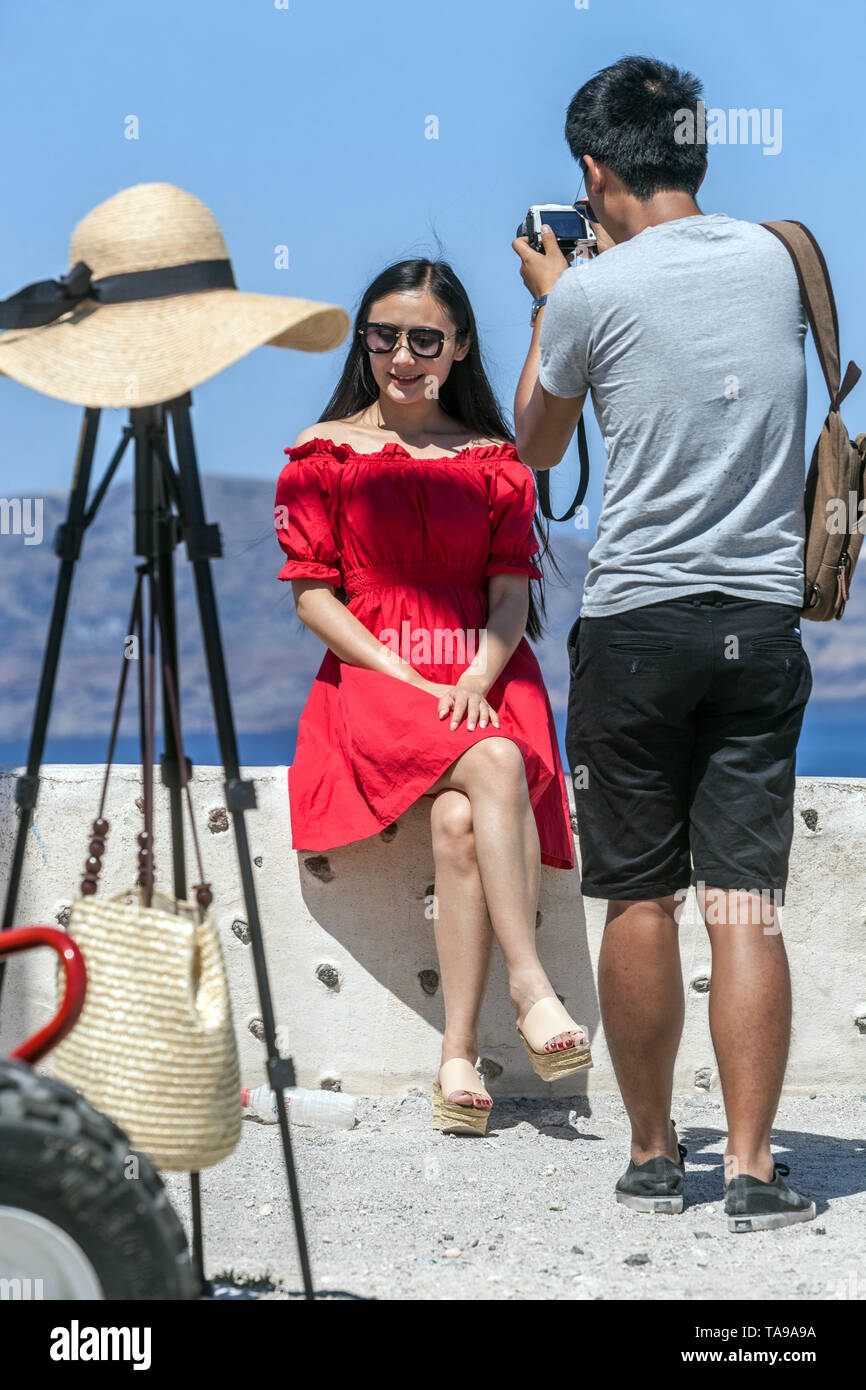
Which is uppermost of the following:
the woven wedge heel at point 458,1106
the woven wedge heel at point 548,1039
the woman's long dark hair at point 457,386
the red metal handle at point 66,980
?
the woman's long dark hair at point 457,386

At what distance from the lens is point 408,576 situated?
3.63 m

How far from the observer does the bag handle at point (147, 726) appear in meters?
1.94

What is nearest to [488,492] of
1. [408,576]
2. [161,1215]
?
[408,576]

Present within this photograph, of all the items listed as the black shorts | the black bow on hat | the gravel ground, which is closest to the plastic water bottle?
the gravel ground

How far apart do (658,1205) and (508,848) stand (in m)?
0.84

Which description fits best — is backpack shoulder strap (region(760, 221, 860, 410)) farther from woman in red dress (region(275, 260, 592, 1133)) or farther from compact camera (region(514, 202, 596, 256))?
woman in red dress (region(275, 260, 592, 1133))

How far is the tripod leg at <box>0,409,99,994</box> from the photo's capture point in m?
2.01

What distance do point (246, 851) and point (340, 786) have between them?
1487mm

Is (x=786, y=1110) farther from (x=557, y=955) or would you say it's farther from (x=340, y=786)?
(x=340, y=786)

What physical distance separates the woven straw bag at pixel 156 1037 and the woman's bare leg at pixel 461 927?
1463mm

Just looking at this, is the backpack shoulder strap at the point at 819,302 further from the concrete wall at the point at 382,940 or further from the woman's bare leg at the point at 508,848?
the concrete wall at the point at 382,940

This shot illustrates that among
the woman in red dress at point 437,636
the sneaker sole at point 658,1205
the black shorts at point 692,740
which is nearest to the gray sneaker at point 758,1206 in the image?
the sneaker sole at point 658,1205

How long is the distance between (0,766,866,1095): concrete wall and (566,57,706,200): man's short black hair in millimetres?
1543

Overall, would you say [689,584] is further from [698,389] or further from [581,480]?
[581,480]
